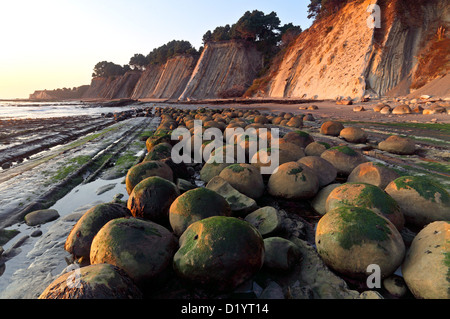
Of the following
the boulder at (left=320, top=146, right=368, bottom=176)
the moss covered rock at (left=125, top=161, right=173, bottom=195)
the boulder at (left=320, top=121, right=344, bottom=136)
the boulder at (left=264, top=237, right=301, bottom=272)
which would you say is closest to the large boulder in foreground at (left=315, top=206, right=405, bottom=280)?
the boulder at (left=264, top=237, right=301, bottom=272)

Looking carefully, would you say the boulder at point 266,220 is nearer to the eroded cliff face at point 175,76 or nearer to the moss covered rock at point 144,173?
the moss covered rock at point 144,173

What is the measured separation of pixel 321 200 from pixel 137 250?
2.10 meters

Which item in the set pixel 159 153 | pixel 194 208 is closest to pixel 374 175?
pixel 194 208

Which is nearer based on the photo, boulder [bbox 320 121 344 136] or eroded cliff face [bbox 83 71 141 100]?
boulder [bbox 320 121 344 136]

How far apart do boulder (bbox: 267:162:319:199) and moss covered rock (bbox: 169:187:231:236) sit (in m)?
0.92

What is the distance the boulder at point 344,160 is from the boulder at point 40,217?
3.88 meters

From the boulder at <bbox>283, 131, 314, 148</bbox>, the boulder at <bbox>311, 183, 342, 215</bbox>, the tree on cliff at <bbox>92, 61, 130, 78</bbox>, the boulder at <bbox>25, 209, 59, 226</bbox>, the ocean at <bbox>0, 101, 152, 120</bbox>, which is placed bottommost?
the boulder at <bbox>25, 209, 59, 226</bbox>

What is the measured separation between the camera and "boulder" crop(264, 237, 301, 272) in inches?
76.4

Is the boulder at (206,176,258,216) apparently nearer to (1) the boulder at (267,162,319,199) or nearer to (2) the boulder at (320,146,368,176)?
(1) the boulder at (267,162,319,199)

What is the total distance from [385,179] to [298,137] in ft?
7.30

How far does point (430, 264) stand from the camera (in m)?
1.64

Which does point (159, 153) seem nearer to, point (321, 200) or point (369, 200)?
point (321, 200)

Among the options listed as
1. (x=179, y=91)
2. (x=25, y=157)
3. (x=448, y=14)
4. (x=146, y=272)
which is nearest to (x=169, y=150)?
(x=146, y=272)
